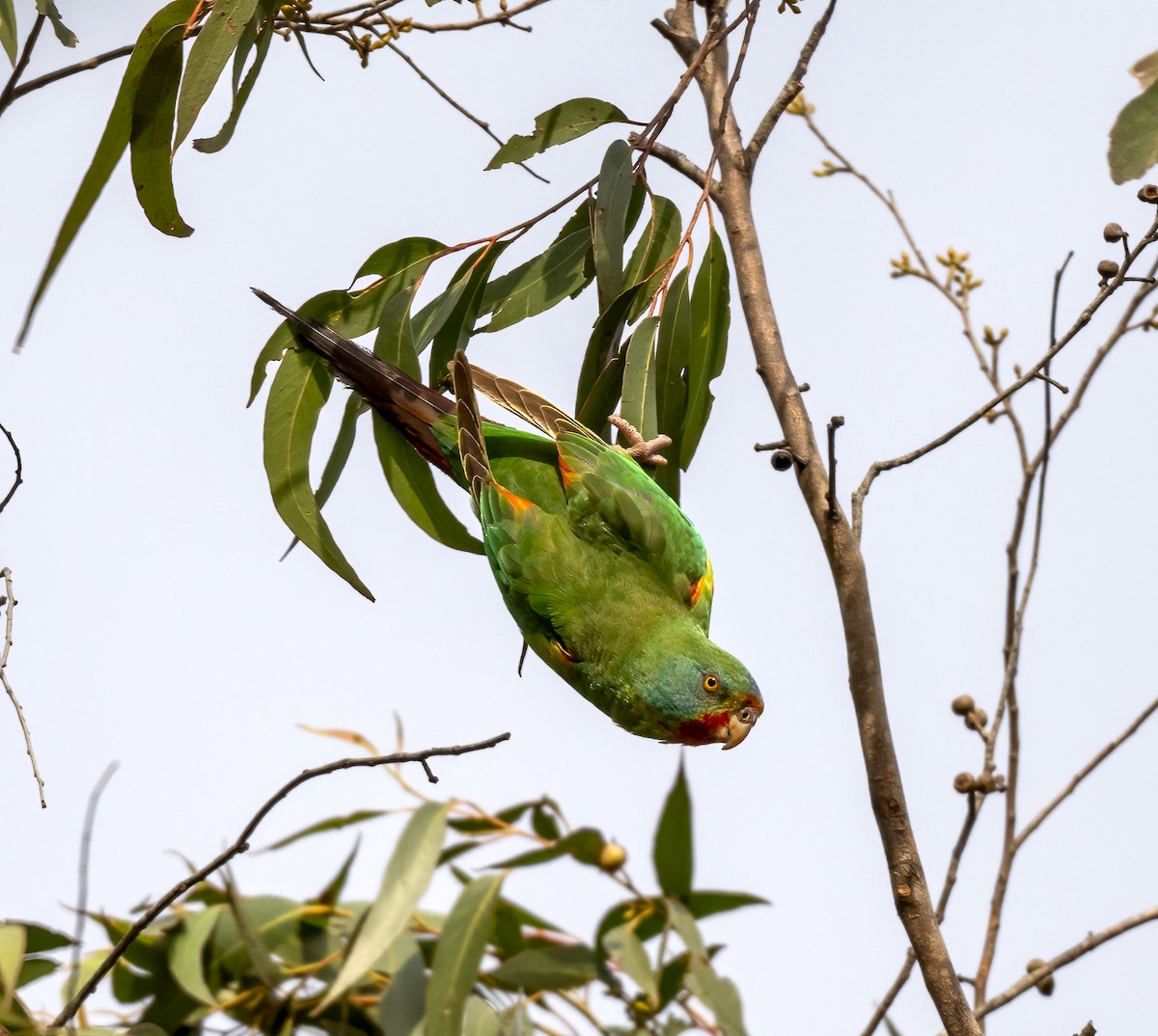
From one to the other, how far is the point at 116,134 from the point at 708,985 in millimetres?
1959

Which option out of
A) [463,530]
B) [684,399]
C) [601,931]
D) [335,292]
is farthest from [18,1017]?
[684,399]

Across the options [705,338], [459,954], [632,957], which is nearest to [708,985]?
[632,957]

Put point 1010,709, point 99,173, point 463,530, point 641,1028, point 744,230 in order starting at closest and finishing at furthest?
point 641,1028
point 99,173
point 744,230
point 1010,709
point 463,530

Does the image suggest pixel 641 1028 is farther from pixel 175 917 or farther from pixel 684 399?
pixel 684 399

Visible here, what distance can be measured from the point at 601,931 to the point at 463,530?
1.19 m

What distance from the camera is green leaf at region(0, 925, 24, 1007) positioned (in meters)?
2.24

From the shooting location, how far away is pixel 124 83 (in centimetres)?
267

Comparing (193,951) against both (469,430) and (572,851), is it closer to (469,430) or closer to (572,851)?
(572,851)

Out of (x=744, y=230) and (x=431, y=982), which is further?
(x=744, y=230)

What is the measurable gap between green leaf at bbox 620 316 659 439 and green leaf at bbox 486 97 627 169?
506 mm

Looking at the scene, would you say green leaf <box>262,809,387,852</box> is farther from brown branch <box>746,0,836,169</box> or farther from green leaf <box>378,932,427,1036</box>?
brown branch <box>746,0,836,169</box>

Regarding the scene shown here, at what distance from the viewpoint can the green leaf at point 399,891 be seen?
7.06 ft

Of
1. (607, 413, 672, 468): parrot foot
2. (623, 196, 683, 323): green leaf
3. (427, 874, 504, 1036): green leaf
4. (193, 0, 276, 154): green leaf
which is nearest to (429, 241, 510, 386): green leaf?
(623, 196, 683, 323): green leaf

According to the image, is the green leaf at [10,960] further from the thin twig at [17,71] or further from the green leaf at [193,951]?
the thin twig at [17,71]
